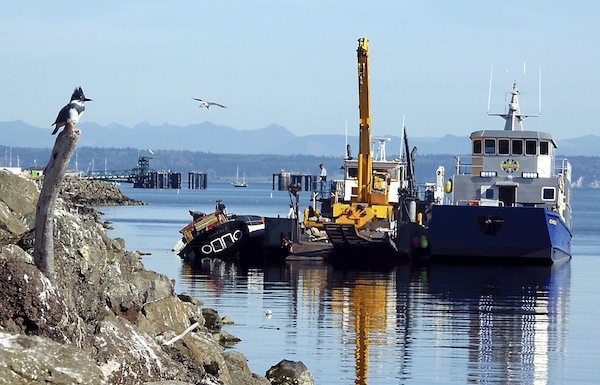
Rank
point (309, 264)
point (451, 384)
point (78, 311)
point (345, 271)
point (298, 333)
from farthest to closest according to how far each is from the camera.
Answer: point (309, 264) < point (345, 271) < point (298, 333) < point (451, 384) < point (78, 311)

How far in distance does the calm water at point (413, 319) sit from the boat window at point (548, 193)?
241cm

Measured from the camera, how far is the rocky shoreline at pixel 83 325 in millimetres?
11281

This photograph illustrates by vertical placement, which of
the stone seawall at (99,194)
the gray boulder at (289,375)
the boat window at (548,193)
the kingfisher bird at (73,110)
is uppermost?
the kingfisher bird at (73,110)

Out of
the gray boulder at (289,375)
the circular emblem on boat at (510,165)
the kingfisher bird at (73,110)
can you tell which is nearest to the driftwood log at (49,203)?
the kingfisher bird at (73,110)

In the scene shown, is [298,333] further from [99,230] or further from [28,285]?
[28,285]

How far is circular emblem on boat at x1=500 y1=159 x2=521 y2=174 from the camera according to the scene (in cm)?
4534

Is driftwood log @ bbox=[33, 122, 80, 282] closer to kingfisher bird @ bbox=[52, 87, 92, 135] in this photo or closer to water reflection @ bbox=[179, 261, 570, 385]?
kingfisher bird @ bbox=[52, 87, 92, 135]

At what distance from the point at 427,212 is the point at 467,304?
19456mm

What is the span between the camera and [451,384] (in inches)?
735

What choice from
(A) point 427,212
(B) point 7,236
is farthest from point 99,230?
(A) point 427,212

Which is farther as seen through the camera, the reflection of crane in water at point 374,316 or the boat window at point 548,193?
the boat window at point 548,193

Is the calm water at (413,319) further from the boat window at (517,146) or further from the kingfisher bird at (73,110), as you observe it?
the kingfisher bird at (73,110)

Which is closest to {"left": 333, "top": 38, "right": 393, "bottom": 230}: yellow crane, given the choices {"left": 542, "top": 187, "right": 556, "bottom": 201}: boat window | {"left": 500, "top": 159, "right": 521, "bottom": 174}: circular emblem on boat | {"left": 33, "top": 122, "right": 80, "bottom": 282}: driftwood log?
{"left": 500, "top": 159, "right": 521, "bottom": 174}: circular emblem on boat

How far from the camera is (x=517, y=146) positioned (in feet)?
150
